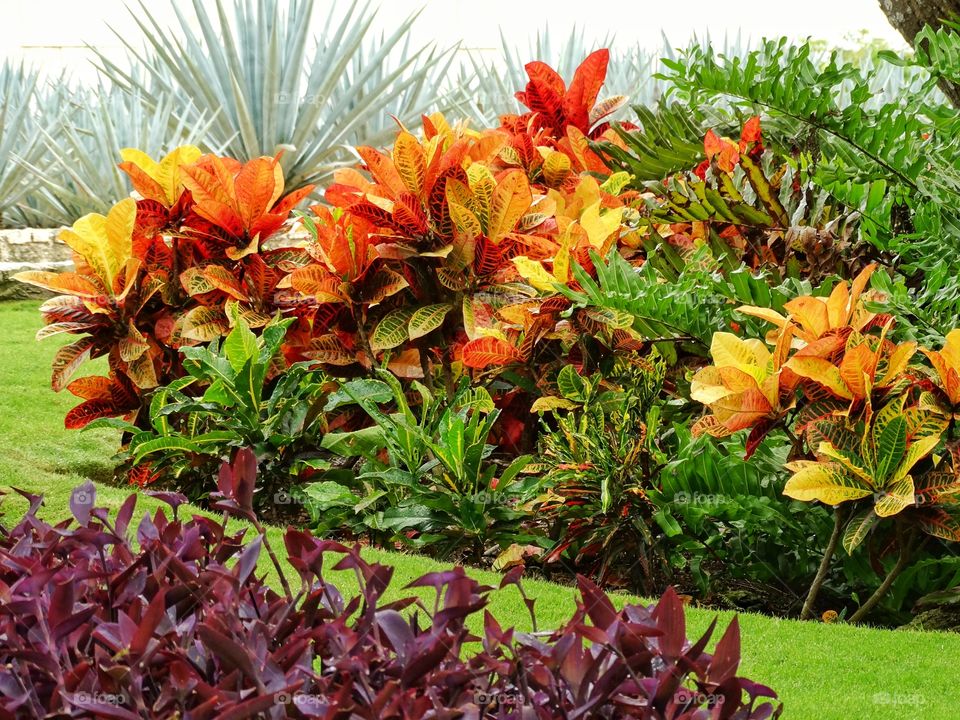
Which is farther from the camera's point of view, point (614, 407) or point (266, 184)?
point (266, 184)

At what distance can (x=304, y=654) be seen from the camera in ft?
3.77

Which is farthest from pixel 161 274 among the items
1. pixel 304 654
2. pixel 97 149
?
pixel 97 149

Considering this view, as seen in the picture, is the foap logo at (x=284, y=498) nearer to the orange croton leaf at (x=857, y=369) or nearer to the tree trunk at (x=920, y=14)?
the orange croton leaf at (x=857, y=369)

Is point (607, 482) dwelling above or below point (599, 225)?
below

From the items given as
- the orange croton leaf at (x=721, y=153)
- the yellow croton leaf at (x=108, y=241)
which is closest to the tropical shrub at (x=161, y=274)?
the yellow croton leaf at (x=108, y=241)

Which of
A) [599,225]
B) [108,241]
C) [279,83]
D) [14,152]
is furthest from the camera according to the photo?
[14,152]

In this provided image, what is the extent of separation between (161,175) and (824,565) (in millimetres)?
2793

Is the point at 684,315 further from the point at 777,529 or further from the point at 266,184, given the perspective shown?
the point at 266,184

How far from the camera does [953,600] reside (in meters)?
A: 2.70

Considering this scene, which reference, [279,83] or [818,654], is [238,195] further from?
[279,83]

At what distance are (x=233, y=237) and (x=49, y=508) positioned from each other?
1.28 meters

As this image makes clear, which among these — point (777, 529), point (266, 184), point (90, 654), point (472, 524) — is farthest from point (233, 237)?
point (90, 654)

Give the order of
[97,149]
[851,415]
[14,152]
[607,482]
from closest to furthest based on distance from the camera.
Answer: [851,415] → [607,482] → [14,152] → [97,149]

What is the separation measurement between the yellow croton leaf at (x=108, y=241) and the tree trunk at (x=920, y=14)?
2.69m
